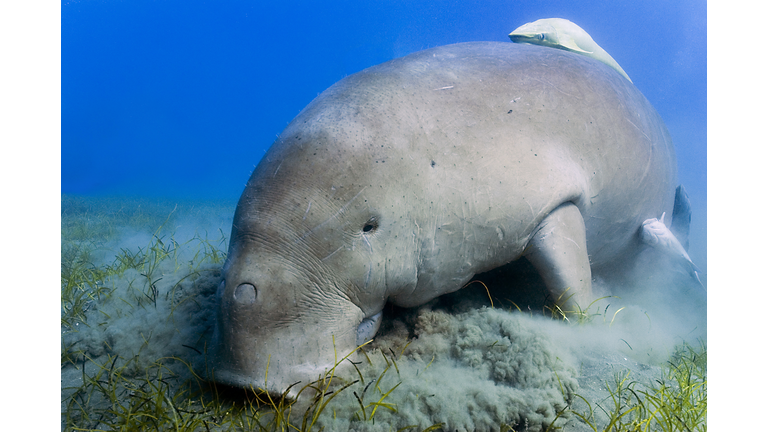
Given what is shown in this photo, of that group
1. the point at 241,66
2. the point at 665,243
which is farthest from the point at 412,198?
the point at 241,66

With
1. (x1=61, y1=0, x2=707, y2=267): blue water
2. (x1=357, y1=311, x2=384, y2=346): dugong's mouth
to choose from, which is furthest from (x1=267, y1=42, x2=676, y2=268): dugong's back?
(x1=357, y1=311, x2=384, y2=346): dugong's mouth

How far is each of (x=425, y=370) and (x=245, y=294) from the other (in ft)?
3.26

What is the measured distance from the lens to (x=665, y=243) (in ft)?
11.5

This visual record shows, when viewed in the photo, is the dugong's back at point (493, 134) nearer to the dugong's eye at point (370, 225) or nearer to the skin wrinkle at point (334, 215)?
the skin wrinkle at point (334, 215)

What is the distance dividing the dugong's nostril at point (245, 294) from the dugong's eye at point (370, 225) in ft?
1.98

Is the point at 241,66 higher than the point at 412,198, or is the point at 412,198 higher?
the point at 241,66

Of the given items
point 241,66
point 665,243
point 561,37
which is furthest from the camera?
point 241,66

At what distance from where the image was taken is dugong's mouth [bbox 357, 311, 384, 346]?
80.0 inches

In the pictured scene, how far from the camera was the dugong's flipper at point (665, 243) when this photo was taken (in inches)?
137

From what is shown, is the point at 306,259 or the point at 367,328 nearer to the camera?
the point at 306,259

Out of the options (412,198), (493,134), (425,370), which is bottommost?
(425,370)

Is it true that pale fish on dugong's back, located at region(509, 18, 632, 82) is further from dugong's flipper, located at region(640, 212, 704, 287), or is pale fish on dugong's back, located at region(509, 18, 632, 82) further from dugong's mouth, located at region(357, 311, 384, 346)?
dugong's mouth, located at region(357, 311, 384, 346)

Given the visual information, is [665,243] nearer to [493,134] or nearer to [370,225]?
[493,134]
